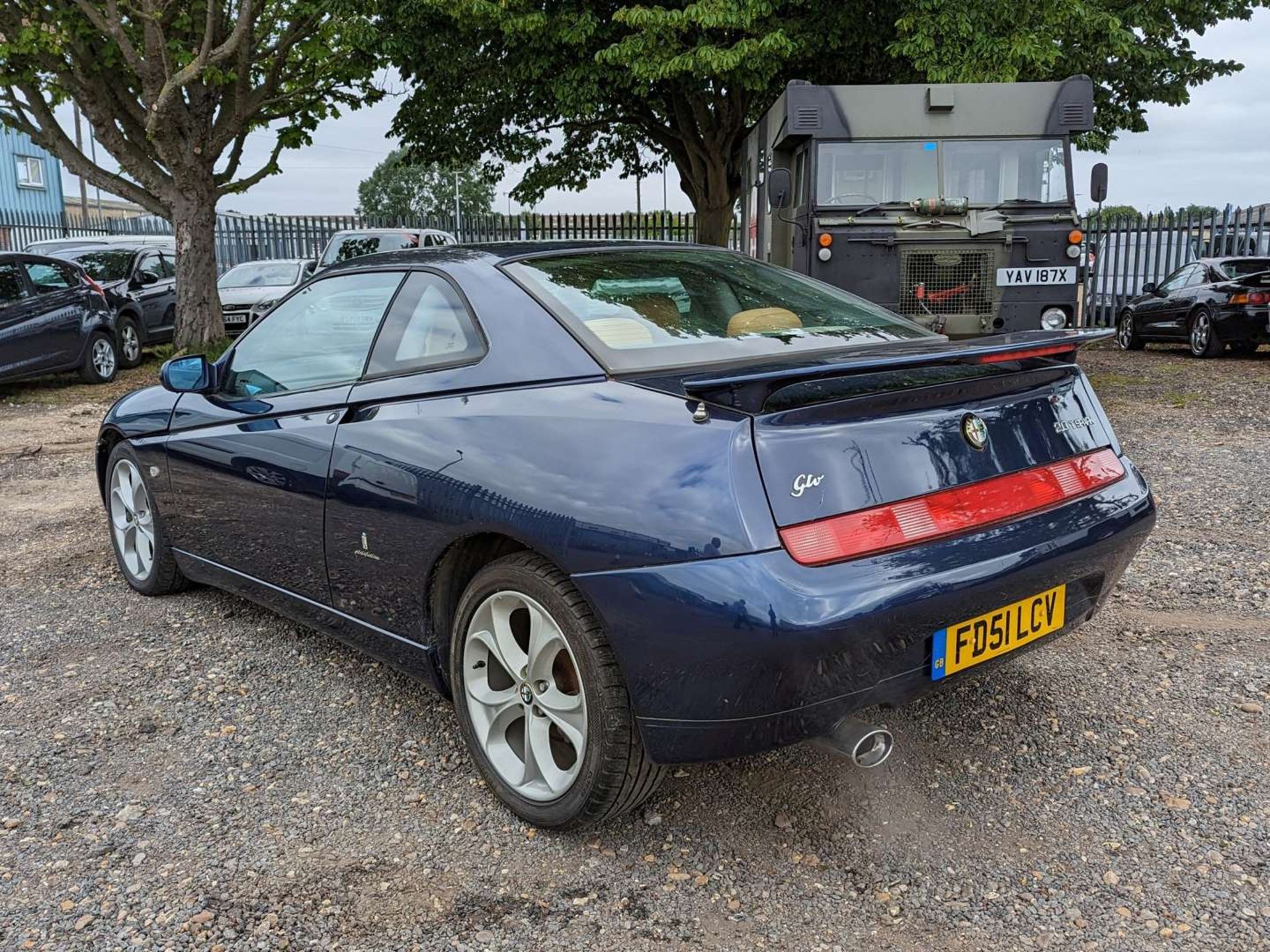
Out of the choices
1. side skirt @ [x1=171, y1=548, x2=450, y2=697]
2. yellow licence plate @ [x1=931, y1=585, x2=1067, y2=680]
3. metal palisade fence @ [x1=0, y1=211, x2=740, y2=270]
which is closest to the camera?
yellow licence plate @ [x1=931, y1=585, x2=1067, y2=680]

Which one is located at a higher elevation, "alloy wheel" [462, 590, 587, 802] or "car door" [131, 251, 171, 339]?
"car door" [131, 251, 171, 339]

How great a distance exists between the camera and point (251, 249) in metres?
26.3

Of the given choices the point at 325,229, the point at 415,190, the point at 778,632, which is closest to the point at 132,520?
the point at 778,632

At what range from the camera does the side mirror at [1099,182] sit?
942 centimetres

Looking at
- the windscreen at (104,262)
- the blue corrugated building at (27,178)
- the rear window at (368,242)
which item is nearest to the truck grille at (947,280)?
the rear window at (368,242)

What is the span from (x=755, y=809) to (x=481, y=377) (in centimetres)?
136

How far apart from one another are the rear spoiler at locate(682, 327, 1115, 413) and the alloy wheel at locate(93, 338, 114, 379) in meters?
Result: 12.3

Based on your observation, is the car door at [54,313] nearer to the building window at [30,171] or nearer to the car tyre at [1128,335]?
the car tyre at [1128,335]

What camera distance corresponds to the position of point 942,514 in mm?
2477

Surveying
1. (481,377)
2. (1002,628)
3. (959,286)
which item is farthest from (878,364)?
(959,286)

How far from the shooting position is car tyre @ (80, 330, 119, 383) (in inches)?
505

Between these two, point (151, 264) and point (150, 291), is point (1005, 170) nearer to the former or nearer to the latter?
point (150, 291)

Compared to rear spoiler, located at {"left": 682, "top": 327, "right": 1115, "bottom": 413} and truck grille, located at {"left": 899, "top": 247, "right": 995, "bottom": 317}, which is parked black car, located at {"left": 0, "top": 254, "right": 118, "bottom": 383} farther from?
rear spoiler, located at {"left": 682, "top": 327, "right": 1115, "bottom": 413}

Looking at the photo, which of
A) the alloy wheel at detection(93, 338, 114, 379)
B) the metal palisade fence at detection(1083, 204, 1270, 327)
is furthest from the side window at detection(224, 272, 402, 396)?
the metal palisade fence at detection(1083, 204, 1270, 327)
